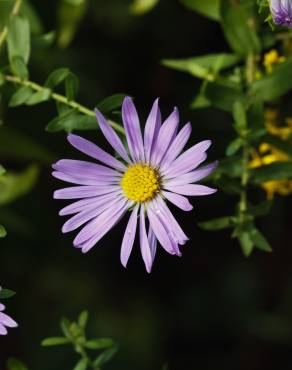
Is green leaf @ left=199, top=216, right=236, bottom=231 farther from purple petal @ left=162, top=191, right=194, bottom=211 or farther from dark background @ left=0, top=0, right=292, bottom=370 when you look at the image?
dark background @ left=0, top=0, right=292, bottom=370

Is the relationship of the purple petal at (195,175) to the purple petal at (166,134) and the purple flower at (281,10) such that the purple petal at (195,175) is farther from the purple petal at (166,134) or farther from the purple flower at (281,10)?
the purple flower at (281,10)

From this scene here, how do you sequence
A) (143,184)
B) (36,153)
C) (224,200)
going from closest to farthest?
(143,184), (36,153), (224,200)

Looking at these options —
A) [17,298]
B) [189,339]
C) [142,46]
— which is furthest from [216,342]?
[142,46]

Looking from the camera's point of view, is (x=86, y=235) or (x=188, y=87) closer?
(x=86, y=235)

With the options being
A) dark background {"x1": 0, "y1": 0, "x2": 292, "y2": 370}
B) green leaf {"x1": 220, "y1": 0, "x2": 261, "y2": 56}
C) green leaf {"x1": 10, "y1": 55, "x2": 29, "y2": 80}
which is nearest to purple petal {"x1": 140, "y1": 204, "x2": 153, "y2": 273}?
green leaf {"x1": 10, "y1": 55, "x2": 29, "y2": 80}

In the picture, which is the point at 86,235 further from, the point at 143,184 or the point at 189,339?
the point at 189,339

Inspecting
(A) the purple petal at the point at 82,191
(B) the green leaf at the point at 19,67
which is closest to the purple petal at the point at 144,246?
(A) the purple petal at the point at 82,191
